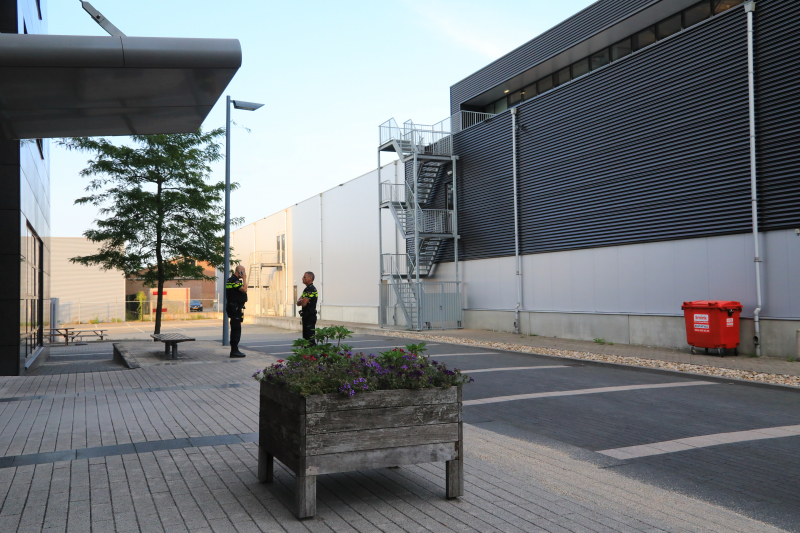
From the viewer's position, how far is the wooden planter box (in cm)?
410

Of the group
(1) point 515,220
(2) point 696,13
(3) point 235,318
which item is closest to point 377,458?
(3) point 235,318

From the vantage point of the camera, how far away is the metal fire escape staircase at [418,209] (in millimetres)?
26094

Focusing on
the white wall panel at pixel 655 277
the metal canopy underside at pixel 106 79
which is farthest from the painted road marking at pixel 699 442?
the white wall panel at pixel 655 277

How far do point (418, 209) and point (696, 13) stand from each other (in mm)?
12092

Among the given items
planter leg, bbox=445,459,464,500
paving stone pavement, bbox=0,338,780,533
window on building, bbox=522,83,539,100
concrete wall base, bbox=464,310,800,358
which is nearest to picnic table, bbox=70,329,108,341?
concrete wall base, bbox=464,310,800,358

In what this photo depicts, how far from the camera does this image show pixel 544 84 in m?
25.1

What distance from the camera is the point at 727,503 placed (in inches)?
184

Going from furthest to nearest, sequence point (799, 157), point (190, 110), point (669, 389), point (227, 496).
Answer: point (799, 157)
point (669, 389)
point (190, 110)
point (227, 496)

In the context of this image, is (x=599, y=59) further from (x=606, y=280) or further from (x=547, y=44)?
(x=606, y=280)

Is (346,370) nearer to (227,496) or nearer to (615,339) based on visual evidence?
(227,496)

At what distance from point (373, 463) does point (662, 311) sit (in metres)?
15.0

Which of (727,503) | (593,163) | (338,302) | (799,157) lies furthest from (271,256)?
(727,503)

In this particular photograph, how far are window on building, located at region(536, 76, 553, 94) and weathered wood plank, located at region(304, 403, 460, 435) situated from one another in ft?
73.5

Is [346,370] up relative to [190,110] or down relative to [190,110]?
down
